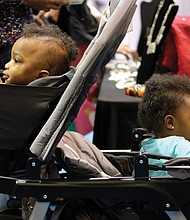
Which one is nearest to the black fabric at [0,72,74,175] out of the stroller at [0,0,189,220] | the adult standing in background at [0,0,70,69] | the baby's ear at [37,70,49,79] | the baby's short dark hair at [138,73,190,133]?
the stroller at [0,0,189,220]

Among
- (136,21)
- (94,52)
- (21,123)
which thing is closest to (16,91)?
(21,123)

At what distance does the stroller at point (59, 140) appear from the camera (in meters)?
1.26

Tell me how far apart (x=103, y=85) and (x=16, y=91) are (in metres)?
1.28

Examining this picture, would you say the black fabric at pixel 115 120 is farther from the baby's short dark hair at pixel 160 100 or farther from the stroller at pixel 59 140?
the stroller at pixel 59 140

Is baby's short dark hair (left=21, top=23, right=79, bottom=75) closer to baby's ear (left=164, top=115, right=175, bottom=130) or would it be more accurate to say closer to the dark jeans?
baby's ear (left=164, top=115, right=175, bottom=130)

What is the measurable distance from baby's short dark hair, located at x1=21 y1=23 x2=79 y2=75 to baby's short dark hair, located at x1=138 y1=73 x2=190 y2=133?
240 mm

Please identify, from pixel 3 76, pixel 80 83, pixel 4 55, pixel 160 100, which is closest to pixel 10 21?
pixel 4 55

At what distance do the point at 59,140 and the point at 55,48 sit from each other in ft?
1.03

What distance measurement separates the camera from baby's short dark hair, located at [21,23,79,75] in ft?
4.94

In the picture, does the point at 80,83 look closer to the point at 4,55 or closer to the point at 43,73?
the point at 43,73

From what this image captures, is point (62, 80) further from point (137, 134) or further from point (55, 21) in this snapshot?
point (55, 21)

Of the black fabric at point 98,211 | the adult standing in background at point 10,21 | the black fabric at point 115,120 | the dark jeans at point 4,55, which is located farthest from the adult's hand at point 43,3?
the black fabric at point 98,211

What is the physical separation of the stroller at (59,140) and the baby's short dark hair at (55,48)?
0.18m

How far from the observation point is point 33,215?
1.27m
